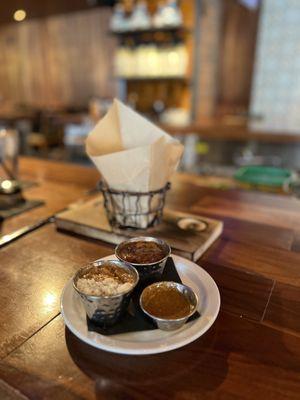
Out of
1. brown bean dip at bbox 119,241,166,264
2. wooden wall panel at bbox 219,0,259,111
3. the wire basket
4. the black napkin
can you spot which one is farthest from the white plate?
wooden wall panel at bbox 219,0,259,111

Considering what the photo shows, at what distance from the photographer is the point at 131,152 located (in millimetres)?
758

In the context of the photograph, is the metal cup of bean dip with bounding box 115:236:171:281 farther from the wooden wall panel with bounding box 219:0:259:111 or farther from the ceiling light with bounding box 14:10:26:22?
the wooden wall panel with bounding box 219:0:259:111

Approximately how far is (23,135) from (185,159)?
260 cm

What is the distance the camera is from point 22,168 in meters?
1.60

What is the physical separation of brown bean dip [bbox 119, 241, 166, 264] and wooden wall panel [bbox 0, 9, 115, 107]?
170 inches

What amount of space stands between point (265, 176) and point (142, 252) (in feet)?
3.74

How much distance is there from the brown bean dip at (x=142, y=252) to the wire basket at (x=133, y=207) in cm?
15

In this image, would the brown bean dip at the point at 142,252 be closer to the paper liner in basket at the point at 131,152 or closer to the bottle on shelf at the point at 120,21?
the paper liner in basket at the point at 131,152

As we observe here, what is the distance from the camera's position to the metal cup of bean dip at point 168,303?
51cm

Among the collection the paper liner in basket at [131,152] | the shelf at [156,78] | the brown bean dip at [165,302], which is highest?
the shelf at [156,78]

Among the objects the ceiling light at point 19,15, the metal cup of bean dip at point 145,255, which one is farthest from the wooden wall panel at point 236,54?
the metal cup of bean dip at point 145,255

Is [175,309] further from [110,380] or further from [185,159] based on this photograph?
[185,159]

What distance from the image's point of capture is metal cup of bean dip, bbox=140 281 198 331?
0.51 metres

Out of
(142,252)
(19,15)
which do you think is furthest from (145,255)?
(19,15)
